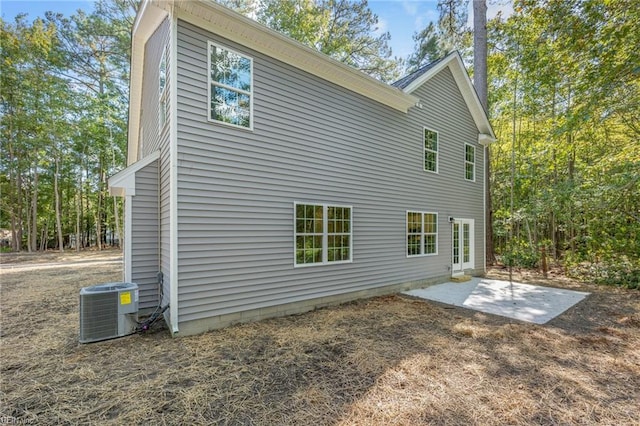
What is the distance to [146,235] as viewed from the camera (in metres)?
5.20

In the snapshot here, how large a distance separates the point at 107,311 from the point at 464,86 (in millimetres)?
11007

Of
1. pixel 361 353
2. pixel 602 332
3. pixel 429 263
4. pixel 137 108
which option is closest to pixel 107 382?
pixel 361 353

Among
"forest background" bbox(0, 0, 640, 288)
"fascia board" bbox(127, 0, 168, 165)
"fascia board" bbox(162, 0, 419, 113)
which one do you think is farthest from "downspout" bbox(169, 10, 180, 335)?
"forest background" bbox(0, 0, 640, 288)

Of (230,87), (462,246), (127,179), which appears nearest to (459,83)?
(462,246)

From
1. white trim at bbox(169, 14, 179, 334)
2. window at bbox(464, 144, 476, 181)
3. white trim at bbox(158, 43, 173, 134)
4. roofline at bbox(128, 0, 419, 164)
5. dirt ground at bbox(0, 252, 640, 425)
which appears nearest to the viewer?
dirt ground at bbox(0, 252, 640, 425)

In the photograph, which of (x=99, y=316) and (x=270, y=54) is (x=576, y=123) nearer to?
(x=270, y=54)

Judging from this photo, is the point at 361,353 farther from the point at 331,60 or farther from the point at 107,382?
the point at 331,60

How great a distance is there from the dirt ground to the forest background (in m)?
5.28

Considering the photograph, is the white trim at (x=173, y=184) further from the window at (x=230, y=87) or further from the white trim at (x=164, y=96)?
the window at (x=230, y=87)

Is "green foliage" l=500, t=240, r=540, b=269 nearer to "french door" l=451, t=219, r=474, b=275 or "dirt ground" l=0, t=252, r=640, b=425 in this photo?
"french door" l=451, t=219, r=474, b=275

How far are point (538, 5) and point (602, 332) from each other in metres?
7.45

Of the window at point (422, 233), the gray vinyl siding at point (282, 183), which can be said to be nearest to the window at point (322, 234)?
the gray vinyl siding at point (282, 183)

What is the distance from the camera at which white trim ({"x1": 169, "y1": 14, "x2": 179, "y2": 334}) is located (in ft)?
13.7

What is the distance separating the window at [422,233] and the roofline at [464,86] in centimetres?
343
